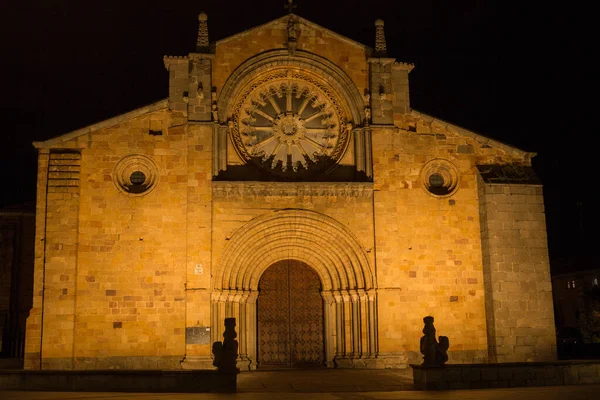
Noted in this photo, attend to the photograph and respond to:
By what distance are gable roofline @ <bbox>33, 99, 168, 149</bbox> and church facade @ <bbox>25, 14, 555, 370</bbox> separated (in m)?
0.06

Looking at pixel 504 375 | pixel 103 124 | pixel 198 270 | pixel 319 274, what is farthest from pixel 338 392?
pixel 103 124

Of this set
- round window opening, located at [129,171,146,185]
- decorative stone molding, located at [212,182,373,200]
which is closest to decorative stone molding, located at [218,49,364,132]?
decorative stone molding, located at [212,182,373,200]

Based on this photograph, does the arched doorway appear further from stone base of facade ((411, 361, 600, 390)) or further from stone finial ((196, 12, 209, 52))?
stone finial ((196, 12, 209, 52))

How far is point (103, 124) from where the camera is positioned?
63.8 feet

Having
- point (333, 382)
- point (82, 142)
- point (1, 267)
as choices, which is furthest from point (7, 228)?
point (333, 382)

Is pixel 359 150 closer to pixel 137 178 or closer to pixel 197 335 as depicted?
pixel 137 178

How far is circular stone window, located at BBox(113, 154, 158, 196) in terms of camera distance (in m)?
19.4

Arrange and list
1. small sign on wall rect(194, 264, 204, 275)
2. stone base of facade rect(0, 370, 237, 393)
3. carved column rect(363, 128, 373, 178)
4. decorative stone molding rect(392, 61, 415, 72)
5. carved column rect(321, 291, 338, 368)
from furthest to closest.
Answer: decorative stone molding rect(392, 61, 415, 72) → carved column rect(363, 128, 373, 178) → carved column rect(321, 291, 338, 368) → small sign on wall rect(194, 264, 204, 275) → stone base of facade rect(0, 370, 237, 393)

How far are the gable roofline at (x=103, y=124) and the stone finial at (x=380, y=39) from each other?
19.9 ft

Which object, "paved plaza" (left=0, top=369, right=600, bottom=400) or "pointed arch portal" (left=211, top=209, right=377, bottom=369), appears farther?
"pointed arch portal" (left=211, top=209, right=377, bottom=369)

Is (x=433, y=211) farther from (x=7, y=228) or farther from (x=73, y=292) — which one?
(x=7, y=228)

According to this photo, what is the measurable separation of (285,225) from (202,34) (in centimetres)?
568

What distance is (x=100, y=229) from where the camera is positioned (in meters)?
19.0

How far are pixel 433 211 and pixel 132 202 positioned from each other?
26.1 feet
